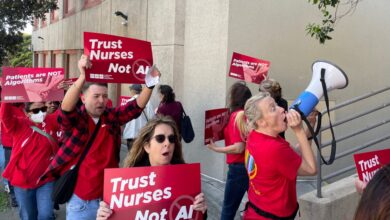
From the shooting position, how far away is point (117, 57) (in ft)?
13.3

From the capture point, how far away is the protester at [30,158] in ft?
15.0

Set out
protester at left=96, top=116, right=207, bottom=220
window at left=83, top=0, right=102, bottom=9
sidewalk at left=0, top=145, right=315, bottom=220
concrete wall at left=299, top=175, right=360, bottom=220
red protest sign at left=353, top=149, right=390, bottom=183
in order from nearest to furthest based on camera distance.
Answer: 1. protester at left=96, top=116, right=207, bottom=220
2. red protest sign at left=353, top=149, right=390, bottom=183
3. concrete wall at left=299, top=175, right=360, bottom=220
4. sidewalk at left=0, top=145, right=315, bottom=220
5. window at left=83, top=0, right=102, bottom=9

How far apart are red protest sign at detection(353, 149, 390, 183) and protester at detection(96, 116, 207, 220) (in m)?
1.31

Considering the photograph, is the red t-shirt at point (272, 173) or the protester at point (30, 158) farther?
the protester at point (30, 158)

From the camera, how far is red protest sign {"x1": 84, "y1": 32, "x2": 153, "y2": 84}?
3.87 meters

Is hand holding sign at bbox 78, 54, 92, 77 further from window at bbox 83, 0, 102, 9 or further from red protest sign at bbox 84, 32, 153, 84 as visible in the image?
window at bbox 83, 0, 102, 9

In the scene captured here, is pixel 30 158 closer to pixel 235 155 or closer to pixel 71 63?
pixel 235 155

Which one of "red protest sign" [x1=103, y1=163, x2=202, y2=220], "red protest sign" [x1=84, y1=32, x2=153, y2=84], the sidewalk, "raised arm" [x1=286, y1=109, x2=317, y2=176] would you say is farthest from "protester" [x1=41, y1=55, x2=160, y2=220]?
the sidewalk

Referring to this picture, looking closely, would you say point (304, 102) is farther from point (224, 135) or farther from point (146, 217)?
point (224, 135)

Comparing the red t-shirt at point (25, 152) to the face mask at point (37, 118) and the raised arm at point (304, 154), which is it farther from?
the raised arm at point (304, 154)

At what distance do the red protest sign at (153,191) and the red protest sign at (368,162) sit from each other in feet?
4.16

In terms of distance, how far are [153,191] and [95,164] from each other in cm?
91

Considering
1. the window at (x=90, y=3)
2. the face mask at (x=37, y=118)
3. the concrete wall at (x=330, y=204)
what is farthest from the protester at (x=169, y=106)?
the window at (x=90, y=3)

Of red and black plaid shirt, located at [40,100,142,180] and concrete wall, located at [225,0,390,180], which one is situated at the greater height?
concrete wall, located at [225,0,390,180]
